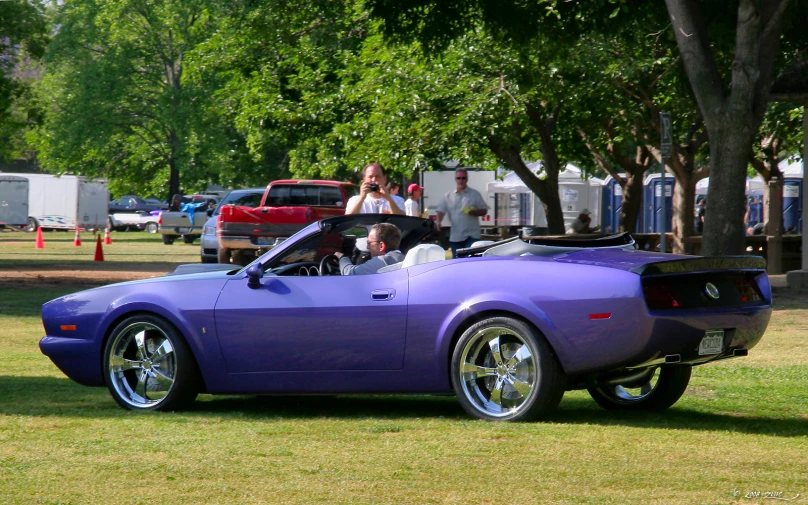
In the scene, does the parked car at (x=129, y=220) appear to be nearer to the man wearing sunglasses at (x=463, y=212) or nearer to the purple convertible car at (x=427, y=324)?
the man wearing sunglasses at (x=463, y=212)

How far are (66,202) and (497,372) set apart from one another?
171 feet

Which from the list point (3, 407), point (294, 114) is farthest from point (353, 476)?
point (294, 114)

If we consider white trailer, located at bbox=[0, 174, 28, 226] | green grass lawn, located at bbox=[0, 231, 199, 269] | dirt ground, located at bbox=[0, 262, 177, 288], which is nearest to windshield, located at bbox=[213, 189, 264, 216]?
dirt ground, located at bbox=[0, 262, 177, 288]

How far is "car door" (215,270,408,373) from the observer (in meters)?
7.49

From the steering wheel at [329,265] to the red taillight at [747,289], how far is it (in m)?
2.49

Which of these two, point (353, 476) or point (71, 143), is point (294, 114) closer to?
point (353, 476)

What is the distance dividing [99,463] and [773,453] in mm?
3343

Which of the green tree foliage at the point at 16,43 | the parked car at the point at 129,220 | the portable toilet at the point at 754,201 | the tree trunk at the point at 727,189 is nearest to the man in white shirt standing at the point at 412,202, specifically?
the tree trunk at the point at 727,189

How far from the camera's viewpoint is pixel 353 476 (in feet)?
19.2

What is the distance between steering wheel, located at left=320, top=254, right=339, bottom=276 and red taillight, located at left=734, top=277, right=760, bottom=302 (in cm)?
249

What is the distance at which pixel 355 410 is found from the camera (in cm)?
823

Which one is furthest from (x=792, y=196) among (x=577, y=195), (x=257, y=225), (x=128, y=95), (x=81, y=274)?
(x=128, y=95)

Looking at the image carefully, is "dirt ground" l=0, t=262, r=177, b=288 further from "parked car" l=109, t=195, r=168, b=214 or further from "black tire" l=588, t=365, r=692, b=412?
"parked car" l=109, t=195, r=168, b=214

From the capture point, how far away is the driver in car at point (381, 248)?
7.96 metres
